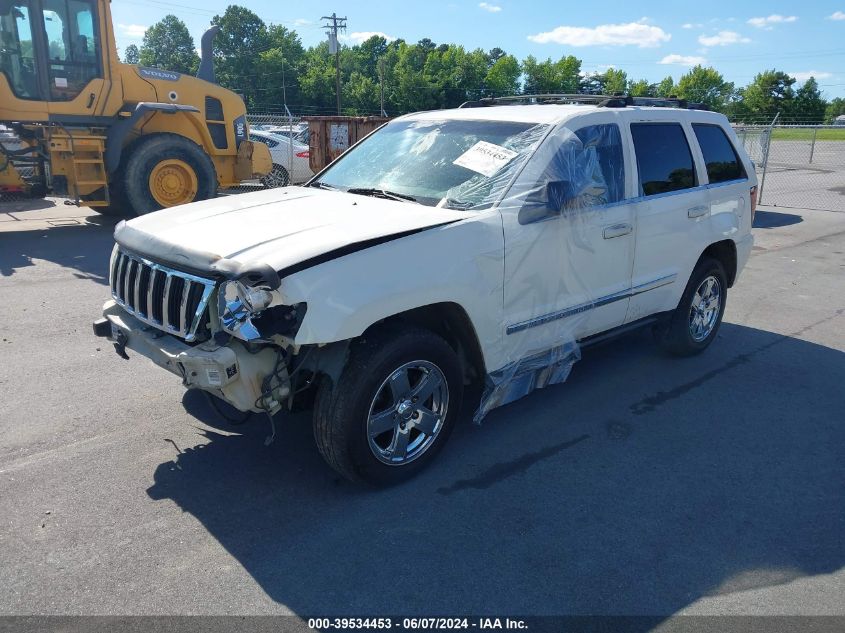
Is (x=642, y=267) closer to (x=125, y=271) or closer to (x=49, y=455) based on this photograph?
(x=125, y=271)

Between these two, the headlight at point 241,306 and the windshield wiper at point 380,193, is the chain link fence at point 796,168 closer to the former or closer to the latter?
the windshield wiper at point 380,193

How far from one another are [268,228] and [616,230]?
2321 mm

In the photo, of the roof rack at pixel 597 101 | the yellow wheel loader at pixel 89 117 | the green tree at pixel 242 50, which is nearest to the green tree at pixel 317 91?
the green tree at pixel 242 50

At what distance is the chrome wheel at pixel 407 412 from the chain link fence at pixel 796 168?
49.1 ft

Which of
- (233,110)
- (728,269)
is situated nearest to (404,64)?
(233,110)

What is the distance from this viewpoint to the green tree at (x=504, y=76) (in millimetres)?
91812

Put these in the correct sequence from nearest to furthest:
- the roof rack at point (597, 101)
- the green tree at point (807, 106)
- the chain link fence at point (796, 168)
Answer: the roof rack at point (597, 101)
the chain link fence at point (796, 168)
the green tree at point (807, 106)

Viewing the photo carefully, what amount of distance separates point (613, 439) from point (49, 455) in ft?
11.0

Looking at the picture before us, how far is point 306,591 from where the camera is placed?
288cm

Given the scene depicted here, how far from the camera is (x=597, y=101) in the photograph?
5203 millimetres

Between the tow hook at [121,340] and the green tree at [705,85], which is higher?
the green tree at [705,85]

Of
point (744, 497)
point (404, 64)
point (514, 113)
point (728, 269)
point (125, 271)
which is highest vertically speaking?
point (404, 64)

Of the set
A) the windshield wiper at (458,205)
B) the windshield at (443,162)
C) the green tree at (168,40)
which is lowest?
the windshield wiper at (458,205)

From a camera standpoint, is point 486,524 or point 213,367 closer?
point 213,367
